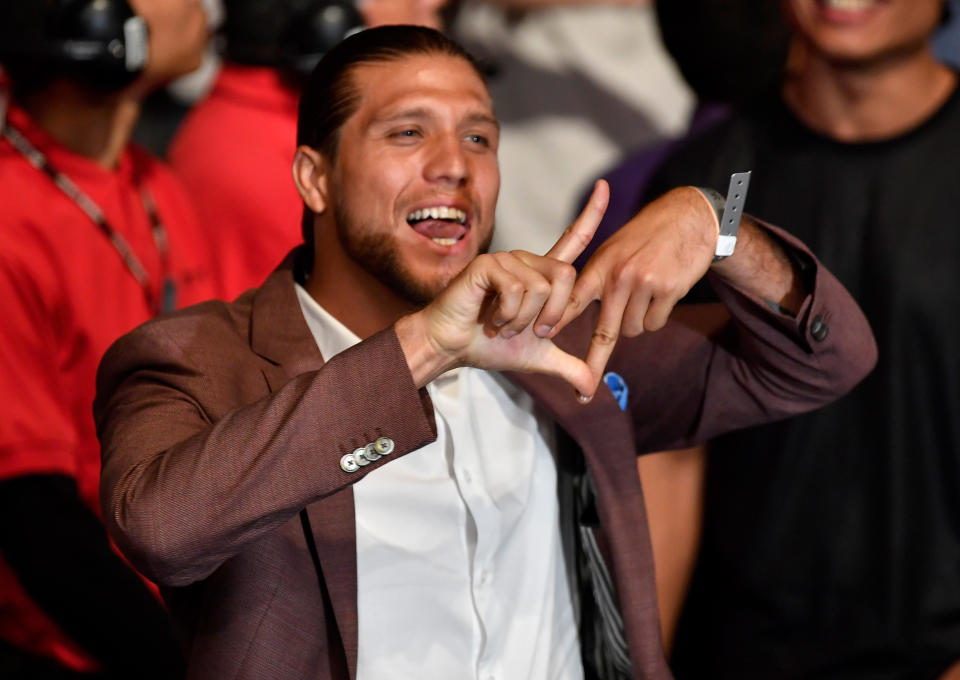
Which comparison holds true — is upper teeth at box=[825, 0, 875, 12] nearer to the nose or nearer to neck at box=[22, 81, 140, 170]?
the nose

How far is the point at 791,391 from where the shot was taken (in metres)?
1.81

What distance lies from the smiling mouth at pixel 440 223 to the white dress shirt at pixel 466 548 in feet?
0.55

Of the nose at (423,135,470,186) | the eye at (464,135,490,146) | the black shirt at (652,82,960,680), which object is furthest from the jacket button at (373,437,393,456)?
the black shirt at (652,82,960,680)

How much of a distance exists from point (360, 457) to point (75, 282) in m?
0.97

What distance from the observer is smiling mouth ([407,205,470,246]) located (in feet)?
5.65

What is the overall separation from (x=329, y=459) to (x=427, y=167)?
1.61ft

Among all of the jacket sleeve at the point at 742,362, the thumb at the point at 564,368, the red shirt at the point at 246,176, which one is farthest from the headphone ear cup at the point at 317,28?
the thumb at the point at 564,368

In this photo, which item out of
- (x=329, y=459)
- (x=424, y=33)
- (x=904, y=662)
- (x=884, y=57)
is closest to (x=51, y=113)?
(x=424, y=33)

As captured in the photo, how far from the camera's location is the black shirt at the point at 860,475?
2098 millimetres

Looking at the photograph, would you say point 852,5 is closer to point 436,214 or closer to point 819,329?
point 819,329

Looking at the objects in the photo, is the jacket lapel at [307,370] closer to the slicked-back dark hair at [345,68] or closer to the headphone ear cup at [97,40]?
the slicked-back dark hair at [345,68]

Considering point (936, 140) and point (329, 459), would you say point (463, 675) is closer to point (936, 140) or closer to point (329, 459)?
point (329, 459)

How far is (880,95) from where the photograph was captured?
2.25 metres

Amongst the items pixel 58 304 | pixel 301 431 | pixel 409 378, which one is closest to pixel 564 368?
pixel 409 378
